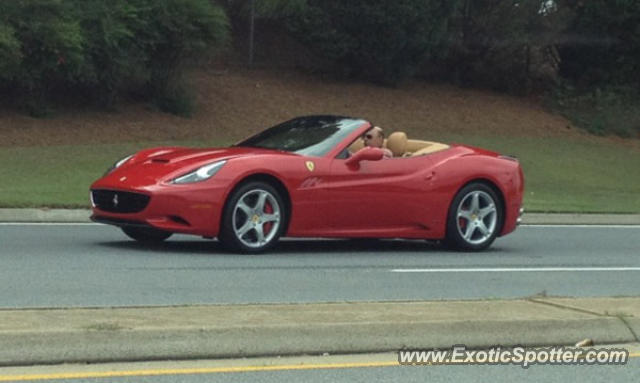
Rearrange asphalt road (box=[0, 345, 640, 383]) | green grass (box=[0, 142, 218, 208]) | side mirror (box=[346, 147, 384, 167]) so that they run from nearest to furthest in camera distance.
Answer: asphalt road (box=[0, 345, 640, 383])
side mirror (box=[346, 147, 384, 167])
green grass (box=[0, 142, 218, 208])

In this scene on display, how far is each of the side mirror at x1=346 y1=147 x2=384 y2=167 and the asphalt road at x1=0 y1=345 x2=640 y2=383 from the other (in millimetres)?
5126

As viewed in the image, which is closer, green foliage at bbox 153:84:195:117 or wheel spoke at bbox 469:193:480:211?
wheel spoke at bbox 469:193:480:211

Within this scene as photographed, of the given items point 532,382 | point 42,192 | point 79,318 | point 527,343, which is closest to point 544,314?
point 527,343

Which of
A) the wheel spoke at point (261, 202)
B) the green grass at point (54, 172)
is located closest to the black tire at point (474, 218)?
the wheel spoke at point (261, 202)

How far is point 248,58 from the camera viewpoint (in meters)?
31.9

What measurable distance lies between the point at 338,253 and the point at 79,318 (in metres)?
5.80

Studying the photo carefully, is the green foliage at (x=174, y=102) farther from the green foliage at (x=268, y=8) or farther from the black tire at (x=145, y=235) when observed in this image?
the black tire at (x=145, y=235)

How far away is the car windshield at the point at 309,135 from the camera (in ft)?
41.8

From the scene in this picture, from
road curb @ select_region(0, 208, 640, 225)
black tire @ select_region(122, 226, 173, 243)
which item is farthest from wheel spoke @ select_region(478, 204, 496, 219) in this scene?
road curb @ select_region(0, 208, 640, 225)

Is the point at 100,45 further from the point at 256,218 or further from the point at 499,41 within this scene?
the point at 256,218

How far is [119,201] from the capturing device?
39.3 feet

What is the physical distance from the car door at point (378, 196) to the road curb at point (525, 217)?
4721 millimetres

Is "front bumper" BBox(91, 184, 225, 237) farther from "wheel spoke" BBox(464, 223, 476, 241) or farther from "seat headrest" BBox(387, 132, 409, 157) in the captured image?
"wheel spoke" BBox(464, 223, 476, 241)

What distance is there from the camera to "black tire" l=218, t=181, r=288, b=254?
11.9m
